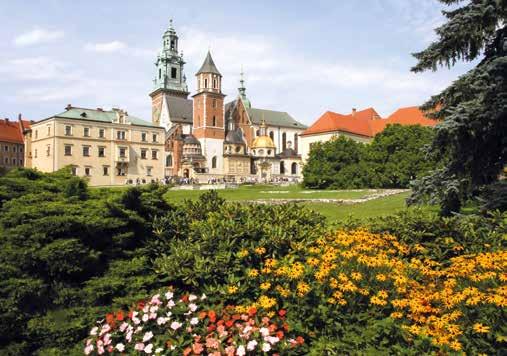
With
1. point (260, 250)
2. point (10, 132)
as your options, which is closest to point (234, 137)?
point (10, 132)

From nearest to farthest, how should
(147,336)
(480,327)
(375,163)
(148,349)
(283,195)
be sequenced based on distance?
(480,327)
(148,349)
(147,336)
(283,195)
(375,163)

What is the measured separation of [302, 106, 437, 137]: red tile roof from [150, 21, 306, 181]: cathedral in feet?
41.5

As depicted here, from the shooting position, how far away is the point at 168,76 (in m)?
87.7

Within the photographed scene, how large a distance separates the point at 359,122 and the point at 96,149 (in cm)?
4065

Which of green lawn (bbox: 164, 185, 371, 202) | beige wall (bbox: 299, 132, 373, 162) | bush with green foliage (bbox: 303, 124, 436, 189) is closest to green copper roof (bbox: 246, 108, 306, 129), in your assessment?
beige wall (bbox: 299, 132, 373, 162)

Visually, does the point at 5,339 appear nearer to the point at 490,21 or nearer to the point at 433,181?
the point at 433,181

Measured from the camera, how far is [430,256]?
5.16 metres

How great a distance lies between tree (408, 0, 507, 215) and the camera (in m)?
7.94

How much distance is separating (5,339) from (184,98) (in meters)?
84.9

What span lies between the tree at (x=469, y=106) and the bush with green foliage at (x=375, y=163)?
27.4 metres

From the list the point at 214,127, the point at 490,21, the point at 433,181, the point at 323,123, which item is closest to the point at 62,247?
the point at 433,181

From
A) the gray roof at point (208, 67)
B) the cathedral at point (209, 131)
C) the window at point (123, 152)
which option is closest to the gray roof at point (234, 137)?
the cathedral at point (209, 131)

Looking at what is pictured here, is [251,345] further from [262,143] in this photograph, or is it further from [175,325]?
[262,143]

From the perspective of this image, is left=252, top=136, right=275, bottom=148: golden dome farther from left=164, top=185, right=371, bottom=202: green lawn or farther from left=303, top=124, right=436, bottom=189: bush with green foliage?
left=164, top=185, right=371, bottom=202: green lawn
